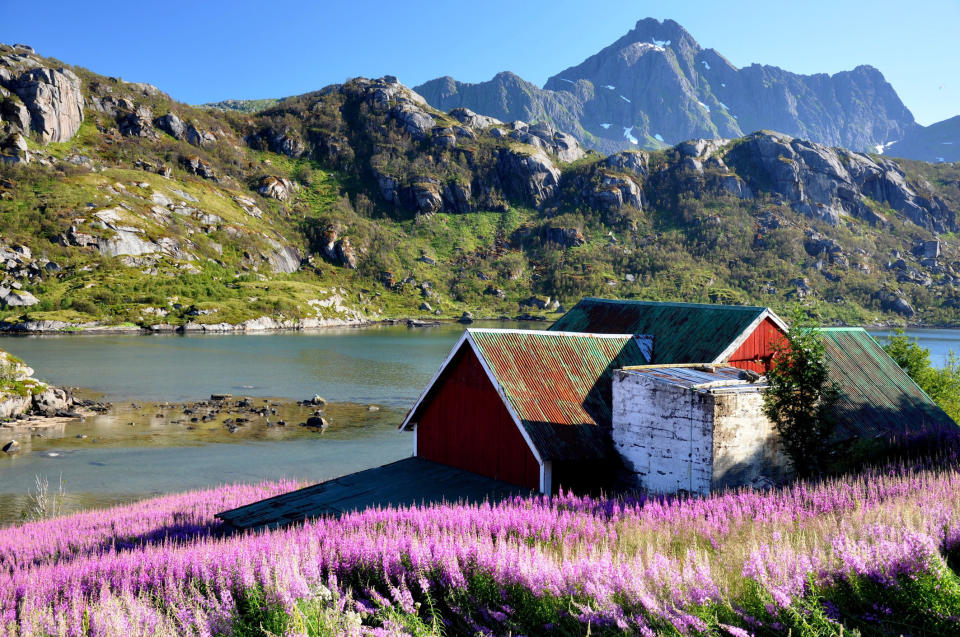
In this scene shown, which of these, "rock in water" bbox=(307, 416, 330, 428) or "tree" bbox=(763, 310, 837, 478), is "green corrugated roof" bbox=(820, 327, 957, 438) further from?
"rock in water" bbox=(307, 416, 330, 428)

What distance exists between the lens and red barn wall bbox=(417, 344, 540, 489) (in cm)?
2014

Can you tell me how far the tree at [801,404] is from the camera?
17688 mm

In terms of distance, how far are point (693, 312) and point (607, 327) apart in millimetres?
4495

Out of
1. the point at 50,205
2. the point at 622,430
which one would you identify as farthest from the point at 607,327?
the point at 50,205

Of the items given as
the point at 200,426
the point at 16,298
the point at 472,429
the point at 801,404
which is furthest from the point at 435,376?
the point at 16,298

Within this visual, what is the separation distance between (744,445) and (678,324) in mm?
11068

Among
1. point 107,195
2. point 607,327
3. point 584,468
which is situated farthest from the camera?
point 107,195

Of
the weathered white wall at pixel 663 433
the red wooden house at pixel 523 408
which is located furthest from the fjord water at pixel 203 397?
the weathered white wall at pixel 663 433

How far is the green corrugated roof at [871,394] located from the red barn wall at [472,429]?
38.8 ft

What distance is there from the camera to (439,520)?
13094mm

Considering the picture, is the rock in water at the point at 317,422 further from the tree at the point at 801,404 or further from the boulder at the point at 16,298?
the boulder at the point at 16,298

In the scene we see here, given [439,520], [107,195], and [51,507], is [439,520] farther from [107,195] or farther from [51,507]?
[107,195]

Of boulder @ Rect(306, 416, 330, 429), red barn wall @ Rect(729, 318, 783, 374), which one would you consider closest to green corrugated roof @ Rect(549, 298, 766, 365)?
red barn wall @ Rect(729, 318, 783, 374)

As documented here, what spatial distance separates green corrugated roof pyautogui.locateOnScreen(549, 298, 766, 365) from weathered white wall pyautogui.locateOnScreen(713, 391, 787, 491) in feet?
23.2
